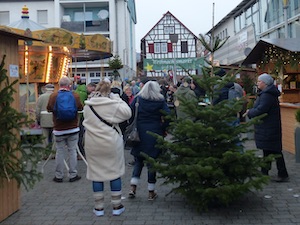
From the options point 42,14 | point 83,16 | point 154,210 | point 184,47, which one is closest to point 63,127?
point 154,210

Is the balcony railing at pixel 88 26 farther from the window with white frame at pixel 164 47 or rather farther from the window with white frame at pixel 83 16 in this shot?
the window with white frame at pixel 164 47

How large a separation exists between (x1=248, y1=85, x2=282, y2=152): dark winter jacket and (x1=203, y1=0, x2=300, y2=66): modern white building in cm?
1538

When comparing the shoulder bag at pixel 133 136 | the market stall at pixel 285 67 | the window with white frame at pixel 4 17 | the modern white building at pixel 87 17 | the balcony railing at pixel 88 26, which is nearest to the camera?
the shoulder bag at pixel 133 136

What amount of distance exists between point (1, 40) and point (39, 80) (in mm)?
9662

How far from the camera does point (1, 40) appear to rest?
17.4 ft

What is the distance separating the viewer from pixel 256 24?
33.7m

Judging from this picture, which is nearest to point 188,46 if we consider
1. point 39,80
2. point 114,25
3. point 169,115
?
point 114,25

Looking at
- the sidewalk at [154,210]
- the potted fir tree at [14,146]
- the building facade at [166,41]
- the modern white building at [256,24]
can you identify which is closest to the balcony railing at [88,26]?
the modern white building at [256,24]

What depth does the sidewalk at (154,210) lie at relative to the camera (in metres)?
5.25

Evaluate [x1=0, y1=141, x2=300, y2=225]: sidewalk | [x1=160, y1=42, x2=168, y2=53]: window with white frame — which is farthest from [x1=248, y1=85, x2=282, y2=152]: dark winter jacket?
[x1=160, y1=42, x2=168, y2=53]: window with white frame

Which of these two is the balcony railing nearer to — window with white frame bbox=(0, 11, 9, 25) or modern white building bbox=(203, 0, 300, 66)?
window with white frame bbox=(0, 11, 9, 25)

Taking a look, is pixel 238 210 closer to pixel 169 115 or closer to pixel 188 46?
pixel 169 115

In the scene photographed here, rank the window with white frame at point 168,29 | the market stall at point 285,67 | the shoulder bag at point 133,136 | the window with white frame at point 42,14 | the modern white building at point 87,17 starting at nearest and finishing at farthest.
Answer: the shoulder bag at point 133,136
the market stall at point 285,67
the modern white building at point 87,17
the window with white frame at point 42,14
the window with white frame at point 168,29

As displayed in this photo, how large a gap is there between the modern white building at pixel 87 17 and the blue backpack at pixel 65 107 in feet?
118
